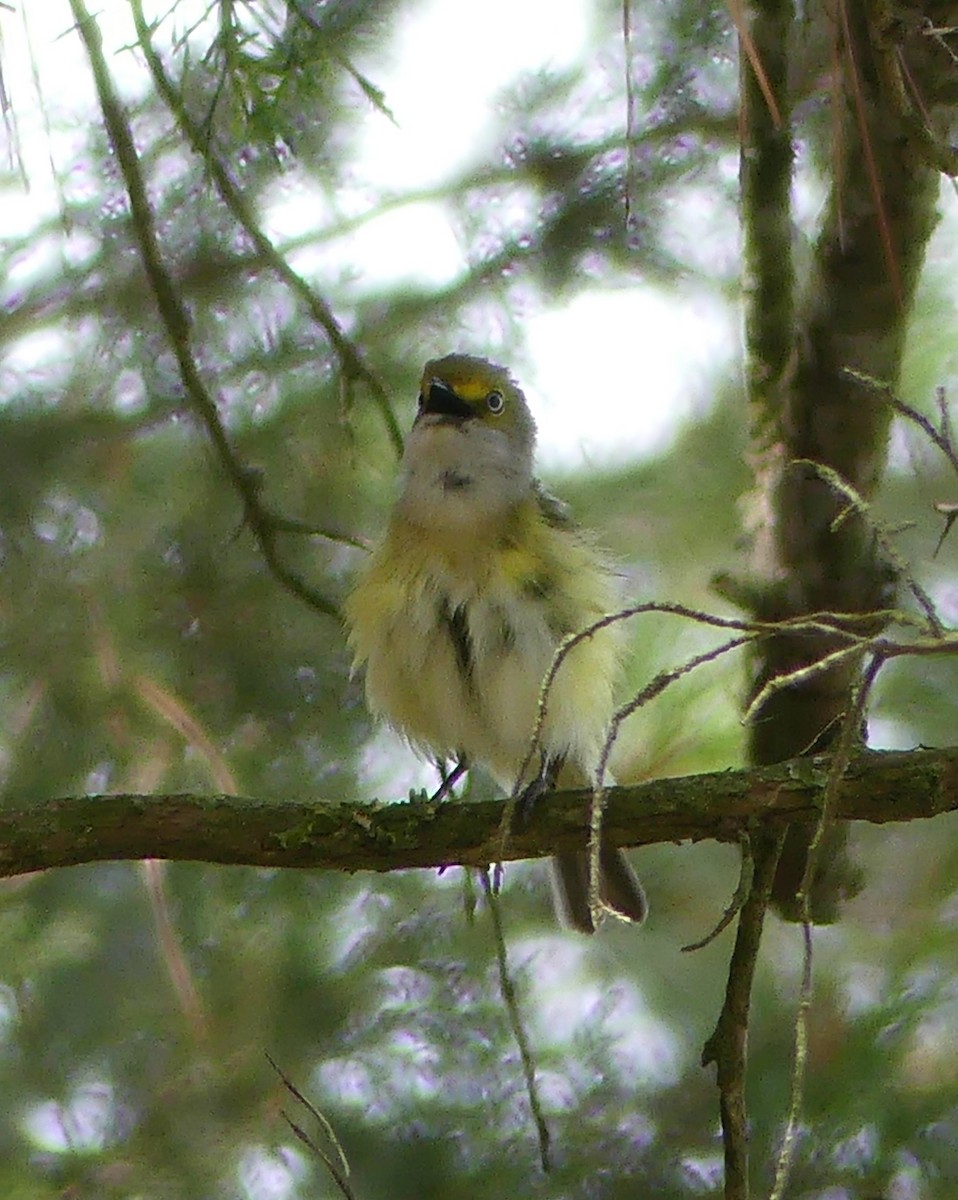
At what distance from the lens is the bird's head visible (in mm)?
3730

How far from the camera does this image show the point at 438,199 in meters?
3.84

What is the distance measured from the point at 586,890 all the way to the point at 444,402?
1.28 meters

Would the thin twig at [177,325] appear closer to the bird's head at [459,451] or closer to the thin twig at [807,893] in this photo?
the bird's head at [459,451]

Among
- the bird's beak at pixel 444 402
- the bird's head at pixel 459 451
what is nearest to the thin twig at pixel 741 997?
the bird's head at pixel 459 451

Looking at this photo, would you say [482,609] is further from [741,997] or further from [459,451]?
[741,997]

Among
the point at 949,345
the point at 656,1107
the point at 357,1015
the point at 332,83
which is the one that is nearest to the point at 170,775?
the point at 357,1015

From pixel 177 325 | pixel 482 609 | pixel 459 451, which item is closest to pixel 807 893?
pixel 482 609

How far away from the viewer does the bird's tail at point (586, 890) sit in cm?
379

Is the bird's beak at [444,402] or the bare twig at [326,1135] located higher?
the bird's beak at [444,402]

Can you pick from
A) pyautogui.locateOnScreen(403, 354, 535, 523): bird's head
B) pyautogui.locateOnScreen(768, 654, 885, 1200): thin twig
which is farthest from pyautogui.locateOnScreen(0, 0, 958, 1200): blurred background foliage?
pyautogui.locateOnScreen(768, 654, 885, 1200): thin twig

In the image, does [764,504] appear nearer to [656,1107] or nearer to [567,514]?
[567,514]

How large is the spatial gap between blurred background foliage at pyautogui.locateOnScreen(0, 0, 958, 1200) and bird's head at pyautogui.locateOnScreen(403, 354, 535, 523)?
140mm

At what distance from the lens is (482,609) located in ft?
11.5

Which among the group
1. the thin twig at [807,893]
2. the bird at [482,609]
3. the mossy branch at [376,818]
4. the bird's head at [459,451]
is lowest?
the thin twig at [807,893]
